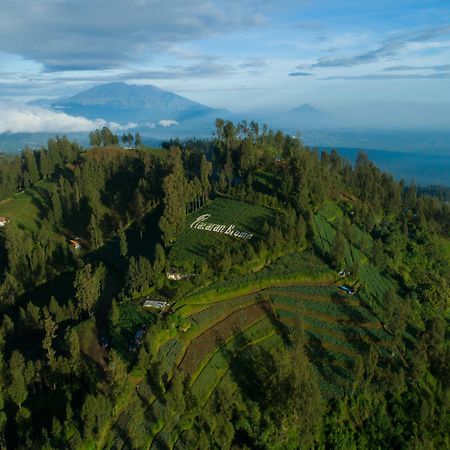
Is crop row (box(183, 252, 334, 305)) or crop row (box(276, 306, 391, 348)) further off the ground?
crop row (box(183, 252, 334, 305))

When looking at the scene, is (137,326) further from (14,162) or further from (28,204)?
(14,162)

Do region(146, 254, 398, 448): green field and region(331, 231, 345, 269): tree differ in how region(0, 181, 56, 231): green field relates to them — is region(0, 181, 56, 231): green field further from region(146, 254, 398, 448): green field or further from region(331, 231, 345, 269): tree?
region(331, 231, 345, 269): tree

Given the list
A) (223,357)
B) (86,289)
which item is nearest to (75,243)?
(86,289)

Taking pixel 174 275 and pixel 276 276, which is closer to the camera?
pixel 174 275

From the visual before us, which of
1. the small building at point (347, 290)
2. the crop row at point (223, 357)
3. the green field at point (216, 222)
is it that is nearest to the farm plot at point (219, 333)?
the crop row at point (223, 357)

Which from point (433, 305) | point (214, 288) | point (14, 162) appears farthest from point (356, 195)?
point (14, 162)

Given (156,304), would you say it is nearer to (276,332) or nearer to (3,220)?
(276,332)

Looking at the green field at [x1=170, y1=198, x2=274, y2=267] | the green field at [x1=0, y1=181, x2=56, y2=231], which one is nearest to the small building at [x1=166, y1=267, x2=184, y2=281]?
the green field at [x1=170, y1=198, x2=274, y2=267]
